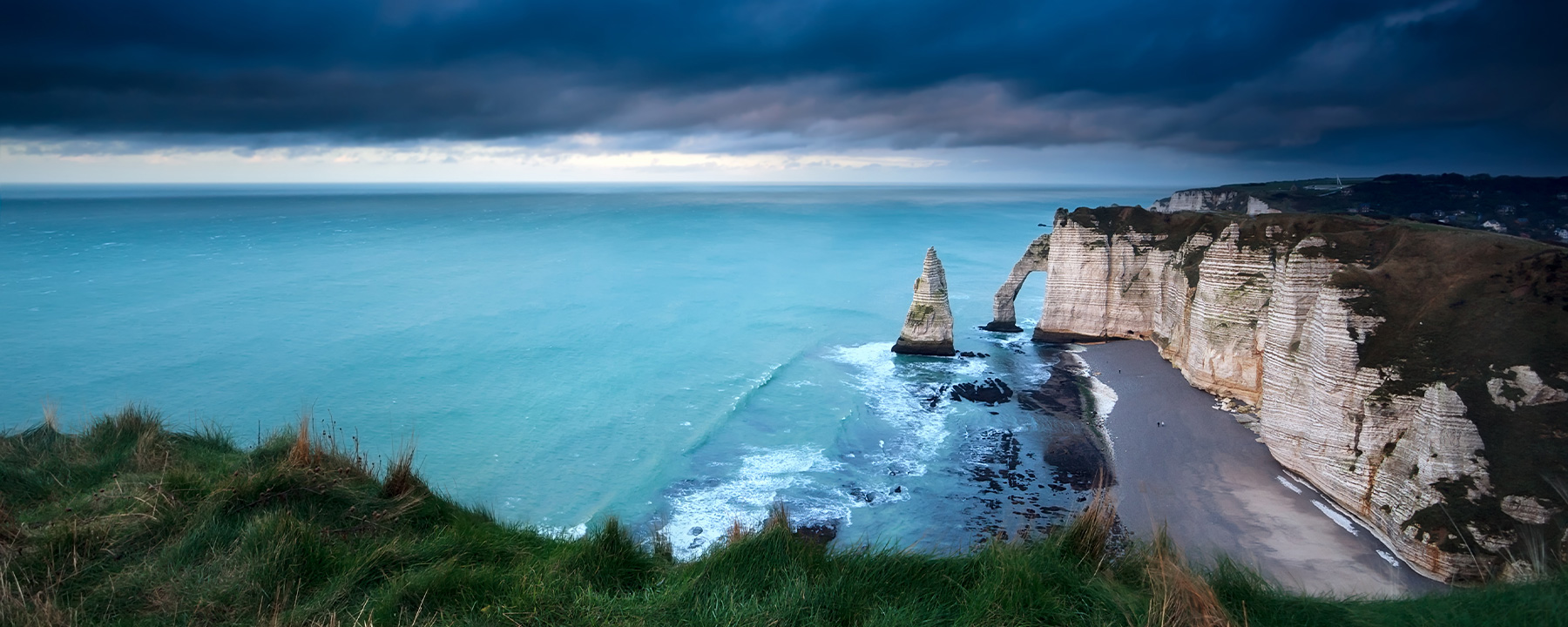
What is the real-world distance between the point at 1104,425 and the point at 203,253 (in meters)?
75.7

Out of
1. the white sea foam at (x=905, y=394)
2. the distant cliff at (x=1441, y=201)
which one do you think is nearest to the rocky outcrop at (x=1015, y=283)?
the white sea foam at (x=905, y=394)

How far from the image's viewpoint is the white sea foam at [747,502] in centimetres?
1459

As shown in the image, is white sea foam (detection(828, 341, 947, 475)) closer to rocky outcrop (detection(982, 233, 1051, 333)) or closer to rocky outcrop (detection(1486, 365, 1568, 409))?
rocky outcrop (detection(982, 233, 1051, 333))

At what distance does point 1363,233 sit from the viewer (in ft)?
59.9

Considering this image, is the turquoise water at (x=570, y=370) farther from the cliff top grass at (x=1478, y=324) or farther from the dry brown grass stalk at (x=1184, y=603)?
the cliff top grass at (x=1478, y=324)

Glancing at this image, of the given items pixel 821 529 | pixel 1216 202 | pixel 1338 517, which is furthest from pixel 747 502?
pixel 1216 202

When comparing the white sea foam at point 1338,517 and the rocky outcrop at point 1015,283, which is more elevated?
the rocky outcrop at point 1015,283

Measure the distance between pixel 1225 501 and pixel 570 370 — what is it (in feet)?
74.4

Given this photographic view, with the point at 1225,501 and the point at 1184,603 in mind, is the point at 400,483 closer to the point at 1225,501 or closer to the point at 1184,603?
the point at 1184,603

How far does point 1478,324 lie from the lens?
42.9ft

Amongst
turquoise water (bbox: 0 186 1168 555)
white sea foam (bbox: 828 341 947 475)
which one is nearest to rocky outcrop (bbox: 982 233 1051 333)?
turquoise water (bbox: 0 186 1168 555)

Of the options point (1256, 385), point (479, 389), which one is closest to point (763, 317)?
point (479, 389)

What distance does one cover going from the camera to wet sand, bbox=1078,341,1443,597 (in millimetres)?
12148

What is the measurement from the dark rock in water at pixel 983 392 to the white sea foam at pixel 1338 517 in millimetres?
9242
